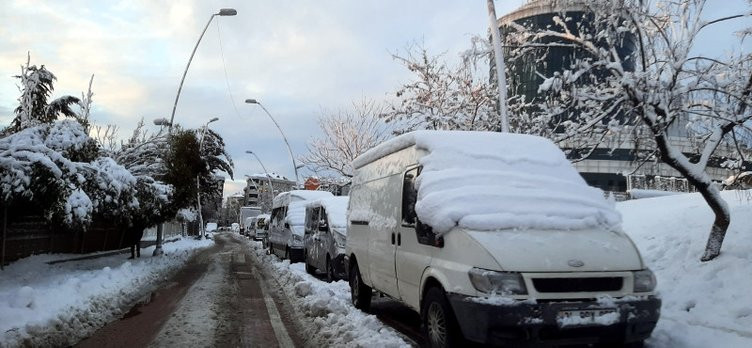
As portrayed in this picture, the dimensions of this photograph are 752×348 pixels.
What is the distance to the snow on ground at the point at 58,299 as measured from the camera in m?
6.22

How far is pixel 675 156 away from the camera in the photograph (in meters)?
7.97

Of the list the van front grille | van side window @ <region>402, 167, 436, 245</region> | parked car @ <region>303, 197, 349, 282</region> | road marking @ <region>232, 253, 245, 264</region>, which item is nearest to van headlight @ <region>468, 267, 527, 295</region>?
the van front grille

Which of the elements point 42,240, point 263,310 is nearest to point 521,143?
point 263,310

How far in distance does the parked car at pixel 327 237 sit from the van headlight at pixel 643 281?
7.21 metres

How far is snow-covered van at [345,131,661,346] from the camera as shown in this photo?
4469 mm

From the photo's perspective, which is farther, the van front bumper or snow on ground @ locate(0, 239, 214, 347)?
snow on ground @ locate(0, 239, 214, 347)

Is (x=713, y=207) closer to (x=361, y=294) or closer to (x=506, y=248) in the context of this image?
(x=506, y=248)

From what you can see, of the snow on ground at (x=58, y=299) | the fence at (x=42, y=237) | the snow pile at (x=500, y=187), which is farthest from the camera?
the fence at (x=42, y=237)

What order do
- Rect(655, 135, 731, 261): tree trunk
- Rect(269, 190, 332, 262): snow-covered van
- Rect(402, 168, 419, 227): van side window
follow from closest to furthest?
Rect(402, 168, 419, 227): van side window < Rect(655, 135, 731, 261): tree trunk < Rect(269, 190, 332, 262): snow-covered van

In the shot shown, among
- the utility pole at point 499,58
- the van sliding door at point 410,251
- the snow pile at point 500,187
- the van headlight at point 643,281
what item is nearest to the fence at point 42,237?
the van sliding door at point 410,251

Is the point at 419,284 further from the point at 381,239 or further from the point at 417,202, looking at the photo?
the point at 381,239

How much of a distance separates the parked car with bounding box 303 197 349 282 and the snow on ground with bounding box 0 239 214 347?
3792 mm

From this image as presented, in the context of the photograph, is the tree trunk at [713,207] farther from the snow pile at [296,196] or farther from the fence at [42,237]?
the snow pile at [296,196]

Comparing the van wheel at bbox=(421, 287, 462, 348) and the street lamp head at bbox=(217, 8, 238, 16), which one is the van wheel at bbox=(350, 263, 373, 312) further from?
the street lamp head at bbox=(217, 8, 238, 16)
